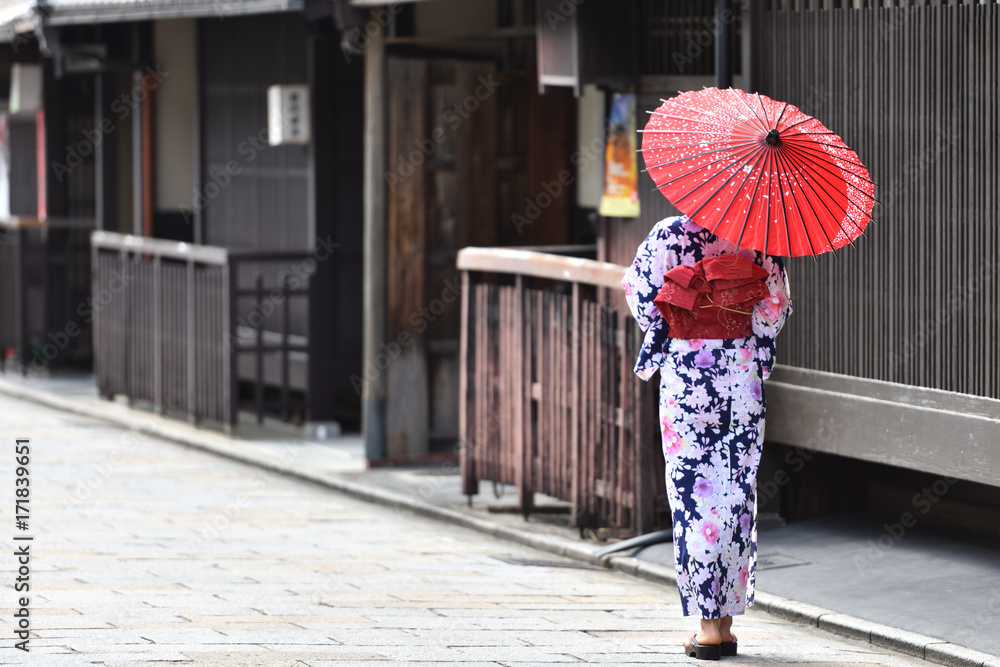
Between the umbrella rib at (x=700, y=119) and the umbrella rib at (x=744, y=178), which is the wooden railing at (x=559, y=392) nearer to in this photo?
the umbrella rib at (x=700, y=119)

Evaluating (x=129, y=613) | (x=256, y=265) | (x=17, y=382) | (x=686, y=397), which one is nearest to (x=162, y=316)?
(x=256, y=265)

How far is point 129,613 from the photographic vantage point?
6969 millimetres

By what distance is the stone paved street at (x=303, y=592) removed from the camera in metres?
6.38

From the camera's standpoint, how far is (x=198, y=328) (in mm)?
12898

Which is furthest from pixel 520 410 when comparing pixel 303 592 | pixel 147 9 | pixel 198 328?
pixel 147 9

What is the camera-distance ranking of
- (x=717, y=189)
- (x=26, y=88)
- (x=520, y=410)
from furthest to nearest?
1. (x=26, y=88)
2. (x=520, y=410)
3. (x=717, y=189)

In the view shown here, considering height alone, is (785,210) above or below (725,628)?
above

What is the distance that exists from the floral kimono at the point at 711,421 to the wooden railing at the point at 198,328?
6.54 metres

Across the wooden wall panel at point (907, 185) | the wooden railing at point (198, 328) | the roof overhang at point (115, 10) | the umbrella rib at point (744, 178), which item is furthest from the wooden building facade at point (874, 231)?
the wooden railing at point (198, 328)

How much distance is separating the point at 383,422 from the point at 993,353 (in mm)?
5109

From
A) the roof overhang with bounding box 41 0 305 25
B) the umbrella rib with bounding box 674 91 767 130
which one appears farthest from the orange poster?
the umbrella rib with bounding box 674 91 767 130

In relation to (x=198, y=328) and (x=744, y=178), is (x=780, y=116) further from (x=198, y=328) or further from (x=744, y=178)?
(x=198, y=328)

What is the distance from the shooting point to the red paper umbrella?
6.13 m

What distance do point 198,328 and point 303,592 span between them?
5.75 metres
